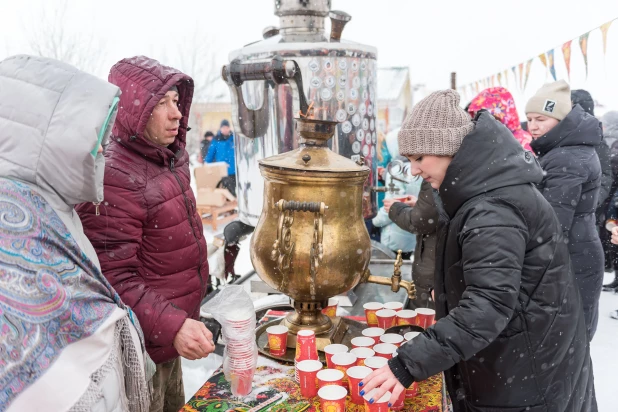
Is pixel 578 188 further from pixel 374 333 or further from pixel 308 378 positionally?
pixel 308 378

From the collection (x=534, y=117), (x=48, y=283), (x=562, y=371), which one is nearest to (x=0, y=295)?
(x=48, y=283)

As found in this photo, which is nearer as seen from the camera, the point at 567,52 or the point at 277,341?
the point at 277,341

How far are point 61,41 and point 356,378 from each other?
10496 mm

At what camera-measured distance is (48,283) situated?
109cm

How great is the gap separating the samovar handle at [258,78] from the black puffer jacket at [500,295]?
1143 millimetres

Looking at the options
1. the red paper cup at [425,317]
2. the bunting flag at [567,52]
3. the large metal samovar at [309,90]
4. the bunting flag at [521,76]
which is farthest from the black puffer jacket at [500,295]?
the bunting flag at [521,76]

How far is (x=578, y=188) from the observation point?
285 cm

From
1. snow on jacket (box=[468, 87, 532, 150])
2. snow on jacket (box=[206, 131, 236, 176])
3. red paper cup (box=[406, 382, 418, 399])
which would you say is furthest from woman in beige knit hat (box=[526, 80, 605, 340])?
snow on jacket (box=[206, 131, 236, 176])

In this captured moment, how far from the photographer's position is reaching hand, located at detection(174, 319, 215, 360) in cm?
161

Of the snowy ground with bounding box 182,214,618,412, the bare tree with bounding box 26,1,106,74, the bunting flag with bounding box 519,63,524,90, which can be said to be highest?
the bare tree with bounding box 26,1,106,74

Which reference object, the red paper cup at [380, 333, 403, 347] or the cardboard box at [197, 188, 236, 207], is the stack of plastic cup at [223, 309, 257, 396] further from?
the cardboard box at [197, 188, 236, 207]

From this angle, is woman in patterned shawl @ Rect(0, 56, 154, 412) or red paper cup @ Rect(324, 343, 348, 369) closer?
woman in patterned shawl @ Rect(0, 56, 154, 412)

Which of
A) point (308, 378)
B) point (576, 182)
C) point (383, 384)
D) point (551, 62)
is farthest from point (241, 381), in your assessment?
point (551, 62)

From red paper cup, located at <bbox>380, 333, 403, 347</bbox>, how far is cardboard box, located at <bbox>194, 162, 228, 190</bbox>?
7.56 meters
